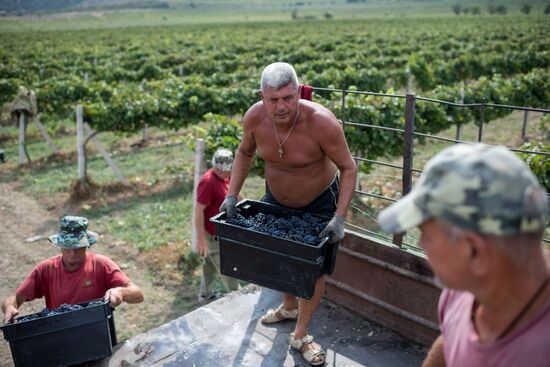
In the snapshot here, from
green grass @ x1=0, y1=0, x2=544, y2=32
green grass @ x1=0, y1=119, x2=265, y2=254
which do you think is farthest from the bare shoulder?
green grass @ x1=0, y1=0, x2=544, y2=32

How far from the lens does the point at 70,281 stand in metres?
3.95

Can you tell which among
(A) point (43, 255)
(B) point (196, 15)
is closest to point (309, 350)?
(A) point (43, 255)

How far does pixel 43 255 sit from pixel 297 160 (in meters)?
5.30

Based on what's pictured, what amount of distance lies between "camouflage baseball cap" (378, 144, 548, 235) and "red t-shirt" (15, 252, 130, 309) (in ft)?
10.4

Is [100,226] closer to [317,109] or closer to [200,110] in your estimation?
[200,110]

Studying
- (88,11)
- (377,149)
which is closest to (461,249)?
(377,149)

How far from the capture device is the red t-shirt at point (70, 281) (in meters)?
3.95

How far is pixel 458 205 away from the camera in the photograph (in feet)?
4.53

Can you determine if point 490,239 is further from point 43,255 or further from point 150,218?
point 150,218

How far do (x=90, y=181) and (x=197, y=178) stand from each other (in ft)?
13.8

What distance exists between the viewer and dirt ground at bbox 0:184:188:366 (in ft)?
18.9

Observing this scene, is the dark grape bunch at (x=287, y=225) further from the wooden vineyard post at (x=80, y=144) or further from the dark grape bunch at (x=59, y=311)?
the wooden vineyard post at (x=80, y=144)

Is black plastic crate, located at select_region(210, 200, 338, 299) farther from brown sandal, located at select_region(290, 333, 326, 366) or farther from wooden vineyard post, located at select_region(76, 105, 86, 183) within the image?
wooden vineyard post, located at select_region(76, 105, 86, 183)

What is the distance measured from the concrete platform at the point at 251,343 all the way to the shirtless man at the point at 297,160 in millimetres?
169
